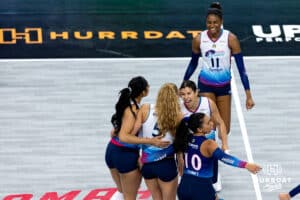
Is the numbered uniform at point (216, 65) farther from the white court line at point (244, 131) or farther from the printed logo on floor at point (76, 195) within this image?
the printed logo on floor at point (76, 195)

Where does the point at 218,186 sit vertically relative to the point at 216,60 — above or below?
below

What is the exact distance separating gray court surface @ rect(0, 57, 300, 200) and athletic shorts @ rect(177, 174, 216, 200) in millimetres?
2069

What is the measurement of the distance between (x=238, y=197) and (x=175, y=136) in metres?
2.06

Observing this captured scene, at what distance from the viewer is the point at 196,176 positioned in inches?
449

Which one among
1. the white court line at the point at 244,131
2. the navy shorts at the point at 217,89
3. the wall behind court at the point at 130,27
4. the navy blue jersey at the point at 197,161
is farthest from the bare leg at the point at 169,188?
the wall behind court at the point at 130,27

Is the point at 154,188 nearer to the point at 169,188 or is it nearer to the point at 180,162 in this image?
the point at 169,188

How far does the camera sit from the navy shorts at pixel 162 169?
11.9m

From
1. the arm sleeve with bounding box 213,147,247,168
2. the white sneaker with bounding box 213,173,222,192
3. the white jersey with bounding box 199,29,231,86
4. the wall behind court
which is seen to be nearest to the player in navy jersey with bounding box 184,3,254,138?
the white jersey with bounding box 199,29,231,86

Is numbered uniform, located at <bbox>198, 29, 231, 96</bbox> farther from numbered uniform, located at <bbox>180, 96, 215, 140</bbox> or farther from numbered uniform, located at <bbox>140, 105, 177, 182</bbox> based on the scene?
numbered uniform, located at <bbox>140, 105, 177, 182</bbox>

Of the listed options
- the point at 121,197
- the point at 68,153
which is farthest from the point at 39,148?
the point at 121,197

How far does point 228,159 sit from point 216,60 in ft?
9.02

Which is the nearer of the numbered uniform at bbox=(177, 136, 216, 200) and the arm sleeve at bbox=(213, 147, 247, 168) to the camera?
the arm sleeve at bbox=(213, 147, 247, 168)

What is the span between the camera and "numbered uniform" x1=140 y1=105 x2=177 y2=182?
11.9 meters

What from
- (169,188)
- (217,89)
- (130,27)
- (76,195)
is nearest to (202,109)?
(169,188)
